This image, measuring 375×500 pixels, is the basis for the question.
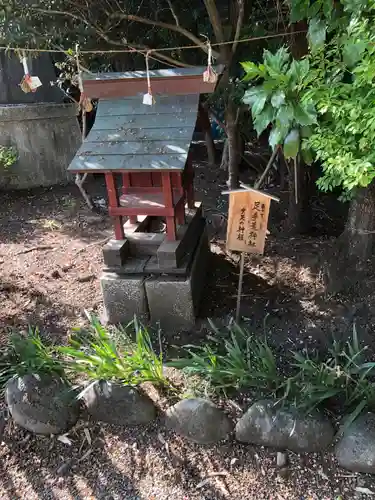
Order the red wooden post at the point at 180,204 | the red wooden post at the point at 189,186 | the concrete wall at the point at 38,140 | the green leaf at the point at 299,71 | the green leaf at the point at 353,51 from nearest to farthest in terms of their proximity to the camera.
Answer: the green leaf at the point at 353,51 < the green leaf at the point at 299,71 < the red wooden post at the point at 180,204 < the red wooden post at the point at 189,186 < the concrete wall at the point at 38,140

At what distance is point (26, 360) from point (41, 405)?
1.06 feet

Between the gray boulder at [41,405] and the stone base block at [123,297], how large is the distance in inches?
31.3

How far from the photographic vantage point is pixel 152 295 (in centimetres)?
346

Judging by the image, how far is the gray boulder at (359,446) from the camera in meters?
2.46

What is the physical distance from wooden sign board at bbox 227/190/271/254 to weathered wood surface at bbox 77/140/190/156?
47cm

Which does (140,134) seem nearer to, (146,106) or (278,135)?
(146,106)

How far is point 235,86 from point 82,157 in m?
1.85

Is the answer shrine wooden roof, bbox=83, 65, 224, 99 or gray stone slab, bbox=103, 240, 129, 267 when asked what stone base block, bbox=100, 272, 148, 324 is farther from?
shrine wooden roof, bbox=83, 65, 224, 99

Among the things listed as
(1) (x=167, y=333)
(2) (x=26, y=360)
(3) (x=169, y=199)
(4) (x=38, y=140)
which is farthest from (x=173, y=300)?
(4) (x=38, y=140)

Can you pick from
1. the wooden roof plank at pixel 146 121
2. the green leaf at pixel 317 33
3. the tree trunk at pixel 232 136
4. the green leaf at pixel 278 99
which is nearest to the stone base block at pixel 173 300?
the wooden roof plank at pixel 146 121

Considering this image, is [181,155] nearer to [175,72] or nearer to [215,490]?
[175,72]

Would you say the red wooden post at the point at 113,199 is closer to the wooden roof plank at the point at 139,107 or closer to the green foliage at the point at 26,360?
the wooden roof plank at the point at 139,107

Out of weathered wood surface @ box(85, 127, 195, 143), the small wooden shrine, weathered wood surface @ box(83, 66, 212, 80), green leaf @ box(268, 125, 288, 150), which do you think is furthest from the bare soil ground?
weathered wood surface @ box(83, 66, 212, 80)

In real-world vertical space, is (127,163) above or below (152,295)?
above
